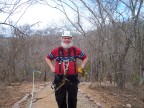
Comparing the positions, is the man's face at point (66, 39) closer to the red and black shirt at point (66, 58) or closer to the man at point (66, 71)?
the man at point (66, 71)

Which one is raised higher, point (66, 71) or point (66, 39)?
point (66, 39)

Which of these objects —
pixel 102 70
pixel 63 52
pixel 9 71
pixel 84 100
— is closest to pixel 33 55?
pixel 9 71

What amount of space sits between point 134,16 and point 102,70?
328cm

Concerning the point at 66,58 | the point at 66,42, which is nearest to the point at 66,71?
the point at 66,58

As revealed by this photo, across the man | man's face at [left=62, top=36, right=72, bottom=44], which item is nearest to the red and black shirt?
the man

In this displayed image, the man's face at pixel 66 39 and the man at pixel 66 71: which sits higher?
the man's face at pixel 66 39

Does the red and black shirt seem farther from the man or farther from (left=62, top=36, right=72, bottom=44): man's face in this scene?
(left=62, top=36, right=72, bottom=44): man's face

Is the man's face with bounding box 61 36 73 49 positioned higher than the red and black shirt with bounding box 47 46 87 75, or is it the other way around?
the man's face with bounding box 61 36 73 49

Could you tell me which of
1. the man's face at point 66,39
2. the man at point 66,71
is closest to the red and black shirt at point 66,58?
the man at point 66,71

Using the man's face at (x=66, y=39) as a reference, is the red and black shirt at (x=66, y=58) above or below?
below

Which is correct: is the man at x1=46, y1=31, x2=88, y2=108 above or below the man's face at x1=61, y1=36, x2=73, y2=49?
below

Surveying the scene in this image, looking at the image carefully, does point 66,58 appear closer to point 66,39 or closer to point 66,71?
point 66,71

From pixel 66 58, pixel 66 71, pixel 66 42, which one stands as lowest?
pixel 66 71

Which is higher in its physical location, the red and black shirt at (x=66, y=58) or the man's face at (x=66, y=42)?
the man's face at (x=66, y=42)
